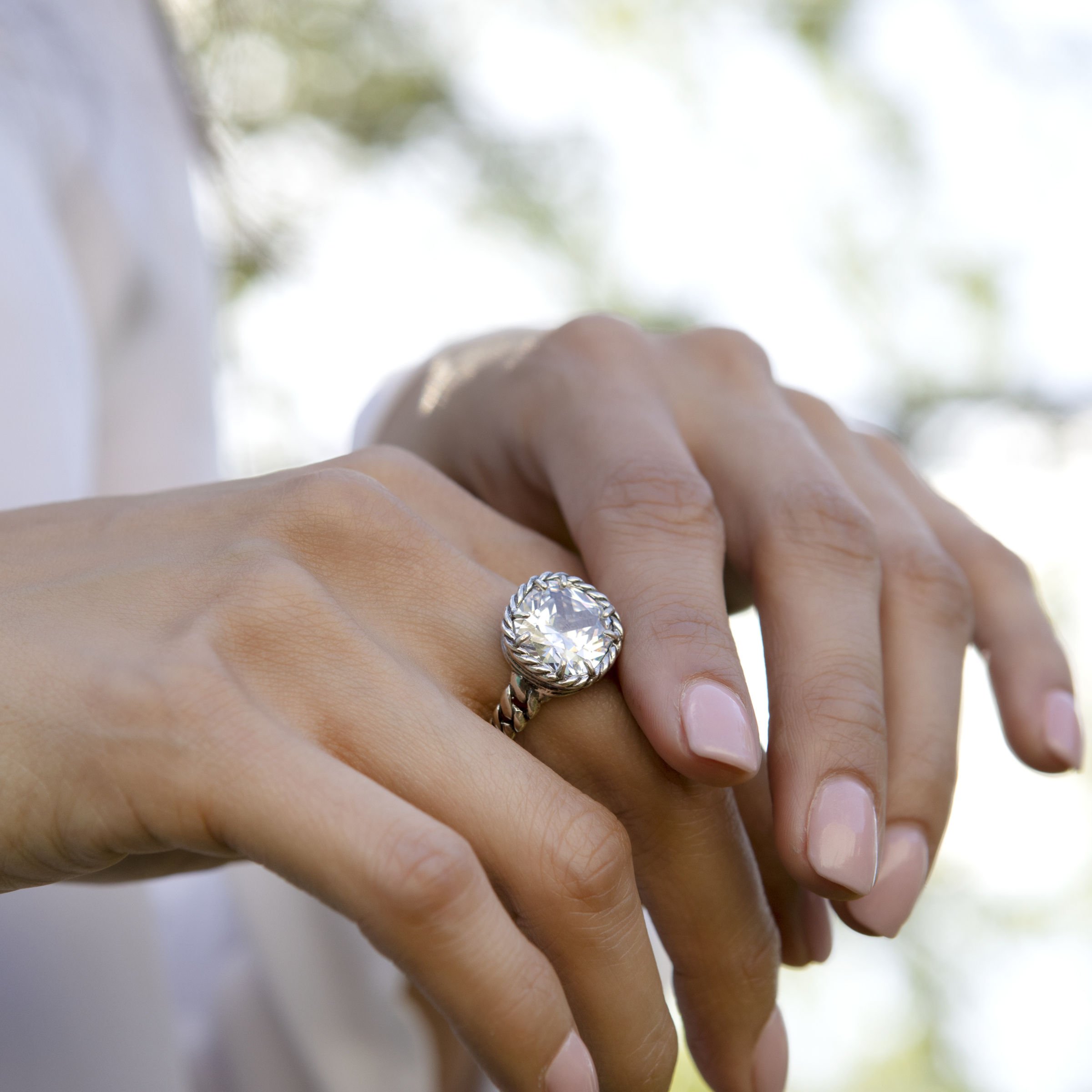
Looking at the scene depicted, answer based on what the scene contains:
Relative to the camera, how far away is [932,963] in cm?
873

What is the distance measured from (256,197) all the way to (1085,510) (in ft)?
22.6

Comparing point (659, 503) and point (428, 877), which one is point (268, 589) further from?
point (659, 503)

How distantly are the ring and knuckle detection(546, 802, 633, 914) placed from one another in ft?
0.46

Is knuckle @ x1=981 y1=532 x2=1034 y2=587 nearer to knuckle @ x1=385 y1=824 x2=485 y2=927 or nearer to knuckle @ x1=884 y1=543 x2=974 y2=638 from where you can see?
knuckle @ x1=884 y1=543 x2=974 y2=638

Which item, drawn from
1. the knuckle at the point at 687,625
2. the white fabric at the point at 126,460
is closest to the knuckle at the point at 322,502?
the knuckle at the point at 687,625

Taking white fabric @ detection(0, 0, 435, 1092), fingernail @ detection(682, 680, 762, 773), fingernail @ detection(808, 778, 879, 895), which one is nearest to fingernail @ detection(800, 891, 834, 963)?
fingernail @ detection(808, 778, 879, 895)

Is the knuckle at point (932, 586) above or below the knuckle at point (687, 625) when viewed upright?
below

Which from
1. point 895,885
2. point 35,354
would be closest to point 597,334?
point 895,885

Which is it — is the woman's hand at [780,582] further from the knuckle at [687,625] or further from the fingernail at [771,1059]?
the fingernail at [771,1059]

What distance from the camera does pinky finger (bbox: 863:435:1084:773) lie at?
4.18 feet

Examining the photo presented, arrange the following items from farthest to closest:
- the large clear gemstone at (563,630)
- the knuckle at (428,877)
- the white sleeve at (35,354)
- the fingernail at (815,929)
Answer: the white sleeve at (35,354), the fingernail at (815,929), the large clear gemstone at (563,630), the knuckle at (428,877)

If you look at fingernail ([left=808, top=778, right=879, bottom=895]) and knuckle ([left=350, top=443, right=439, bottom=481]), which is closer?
fingernail ([left=808, top=778, right=879, bottom=895])

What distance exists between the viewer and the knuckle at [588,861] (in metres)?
0.82

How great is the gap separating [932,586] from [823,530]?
22 centimetres
